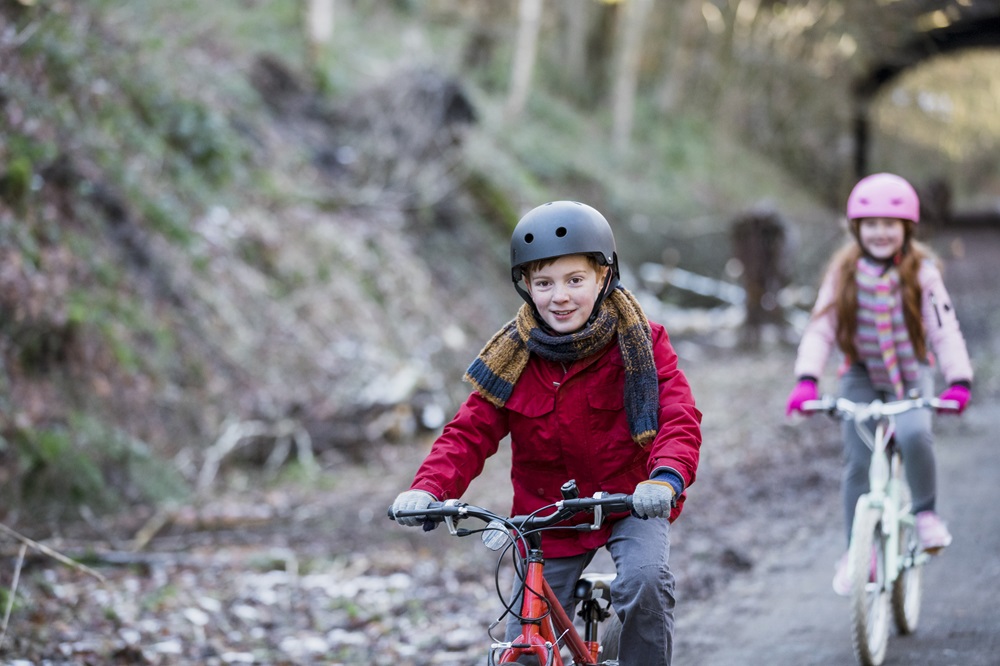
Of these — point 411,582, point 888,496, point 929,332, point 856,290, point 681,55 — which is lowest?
point 411,582

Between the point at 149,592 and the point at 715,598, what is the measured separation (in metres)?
3.68

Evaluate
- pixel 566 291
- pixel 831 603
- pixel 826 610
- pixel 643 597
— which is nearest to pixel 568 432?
pixel 566 291

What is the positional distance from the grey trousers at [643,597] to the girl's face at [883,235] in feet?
9.23

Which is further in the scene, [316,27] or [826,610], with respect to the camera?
[316,27]

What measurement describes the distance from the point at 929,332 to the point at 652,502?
3.12m

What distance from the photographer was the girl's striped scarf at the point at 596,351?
3.70m

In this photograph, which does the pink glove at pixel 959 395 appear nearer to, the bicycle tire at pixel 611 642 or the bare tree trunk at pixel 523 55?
the bicycle tire at pixel 611 642

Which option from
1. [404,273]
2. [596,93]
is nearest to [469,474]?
[404,273]

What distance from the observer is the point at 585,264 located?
3.79 m

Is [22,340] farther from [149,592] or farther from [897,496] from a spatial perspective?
[897,496]

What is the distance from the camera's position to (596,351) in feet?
12.4

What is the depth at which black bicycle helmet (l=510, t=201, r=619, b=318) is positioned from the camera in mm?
3674

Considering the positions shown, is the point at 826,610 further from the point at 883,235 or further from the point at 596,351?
the point at 596,351

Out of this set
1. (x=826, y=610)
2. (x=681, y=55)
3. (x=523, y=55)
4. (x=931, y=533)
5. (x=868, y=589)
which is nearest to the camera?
(x=868, y=589)
